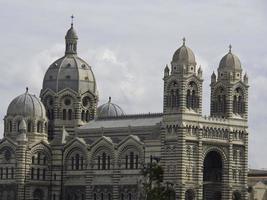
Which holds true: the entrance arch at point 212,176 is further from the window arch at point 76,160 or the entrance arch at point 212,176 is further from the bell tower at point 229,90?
the window arch at point 76,160

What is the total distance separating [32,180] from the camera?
147 meters

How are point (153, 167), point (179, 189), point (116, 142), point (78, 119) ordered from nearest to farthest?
point (153, 167) < point (179, 189) < point (116, 142) < point (78, 119)

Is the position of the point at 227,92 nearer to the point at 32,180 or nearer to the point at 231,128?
the point at 231,128

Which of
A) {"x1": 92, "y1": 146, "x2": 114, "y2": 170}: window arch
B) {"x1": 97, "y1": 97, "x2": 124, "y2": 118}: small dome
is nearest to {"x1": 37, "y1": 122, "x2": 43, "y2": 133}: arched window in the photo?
{"x1": 92, "y1": 146, "x2": 114, "y2": 170}: window arch

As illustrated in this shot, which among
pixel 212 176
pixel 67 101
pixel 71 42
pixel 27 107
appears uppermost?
pixel 71 42

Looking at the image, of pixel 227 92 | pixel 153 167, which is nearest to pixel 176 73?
pixel 227 92

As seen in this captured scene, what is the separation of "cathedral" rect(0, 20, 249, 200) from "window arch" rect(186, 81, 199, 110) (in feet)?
0.34

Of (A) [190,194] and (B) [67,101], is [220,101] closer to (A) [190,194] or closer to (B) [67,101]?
(A) [190,194]

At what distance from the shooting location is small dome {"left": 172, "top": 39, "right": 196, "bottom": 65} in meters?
135

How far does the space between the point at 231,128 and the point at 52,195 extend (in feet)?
76.1

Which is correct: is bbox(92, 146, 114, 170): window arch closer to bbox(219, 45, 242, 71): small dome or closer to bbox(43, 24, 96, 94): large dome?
bbox(43, 24, 96, 94): large dome

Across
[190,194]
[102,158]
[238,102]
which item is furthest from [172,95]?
[102,158]

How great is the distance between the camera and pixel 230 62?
139750 mm

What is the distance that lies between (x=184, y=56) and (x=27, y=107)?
2241 cm
